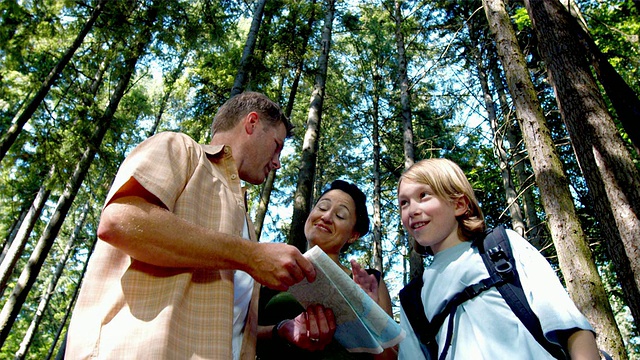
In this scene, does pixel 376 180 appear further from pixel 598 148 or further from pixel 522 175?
pixel 598 148

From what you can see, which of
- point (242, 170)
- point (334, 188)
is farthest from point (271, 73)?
point (242, 170)

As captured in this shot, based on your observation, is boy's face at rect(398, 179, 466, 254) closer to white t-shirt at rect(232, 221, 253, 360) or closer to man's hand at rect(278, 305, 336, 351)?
man's hand at rect(278, 305, 336, 351)

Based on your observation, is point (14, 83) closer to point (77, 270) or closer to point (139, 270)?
point (139, 270)

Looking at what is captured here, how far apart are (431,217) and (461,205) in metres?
0.20

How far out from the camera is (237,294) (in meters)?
1.75

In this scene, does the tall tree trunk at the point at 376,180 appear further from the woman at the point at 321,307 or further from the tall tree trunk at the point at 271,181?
the woman at the point at 321,307

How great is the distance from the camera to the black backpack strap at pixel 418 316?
2.01 metres

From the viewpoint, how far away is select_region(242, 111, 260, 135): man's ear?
7.22 feet

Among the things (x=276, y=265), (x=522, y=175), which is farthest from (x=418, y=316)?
(x=522, y=175)

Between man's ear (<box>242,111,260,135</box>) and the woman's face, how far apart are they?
2.98 feet

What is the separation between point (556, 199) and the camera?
4.01m

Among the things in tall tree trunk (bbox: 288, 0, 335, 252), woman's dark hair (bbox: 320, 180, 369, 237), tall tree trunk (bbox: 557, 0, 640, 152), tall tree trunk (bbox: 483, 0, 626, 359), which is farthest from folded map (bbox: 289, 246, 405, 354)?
tall tree trunk (bbox: 288, 0, 335, 252)

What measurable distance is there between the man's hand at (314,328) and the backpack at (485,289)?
1.66ft

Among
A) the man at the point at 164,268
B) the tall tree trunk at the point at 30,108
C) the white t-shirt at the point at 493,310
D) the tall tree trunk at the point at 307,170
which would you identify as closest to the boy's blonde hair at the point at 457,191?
the white t-shirt at the point at 493,310
